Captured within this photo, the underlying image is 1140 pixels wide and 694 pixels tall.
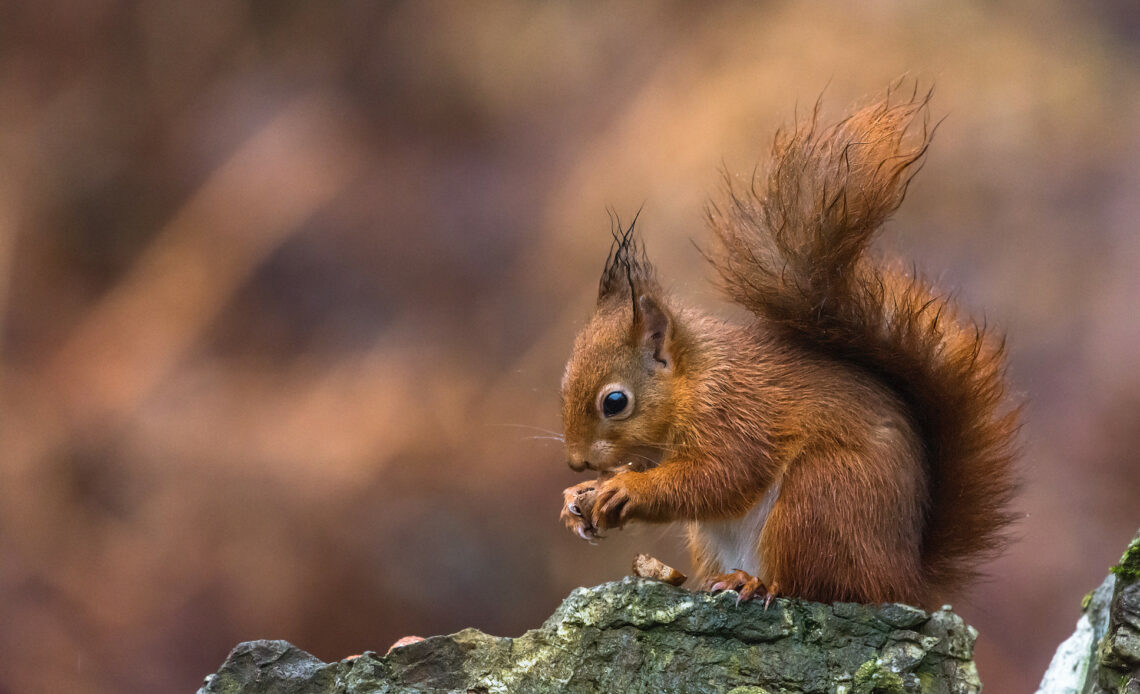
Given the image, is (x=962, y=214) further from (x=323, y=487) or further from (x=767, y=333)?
(x=323, y=487)

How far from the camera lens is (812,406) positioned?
4.89ft

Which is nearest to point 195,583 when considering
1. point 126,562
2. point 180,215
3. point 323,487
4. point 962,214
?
point 126,562

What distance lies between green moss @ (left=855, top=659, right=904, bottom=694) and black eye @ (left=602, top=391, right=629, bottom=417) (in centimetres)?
48

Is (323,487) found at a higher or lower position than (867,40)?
lower

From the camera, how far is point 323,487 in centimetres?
279

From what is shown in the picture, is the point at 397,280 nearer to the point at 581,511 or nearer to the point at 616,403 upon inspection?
the point at 616,403

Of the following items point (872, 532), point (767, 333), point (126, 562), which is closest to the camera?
point (872, 532)

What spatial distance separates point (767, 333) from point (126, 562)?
186 cm

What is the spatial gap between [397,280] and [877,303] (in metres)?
1.67

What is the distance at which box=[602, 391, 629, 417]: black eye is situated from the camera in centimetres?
156

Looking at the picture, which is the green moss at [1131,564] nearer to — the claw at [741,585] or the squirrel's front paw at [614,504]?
the claw at [741,585]

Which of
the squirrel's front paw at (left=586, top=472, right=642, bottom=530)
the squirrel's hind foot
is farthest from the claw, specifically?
the squirrel's front paw at (left=586, top=472, right=642, bottom=530)

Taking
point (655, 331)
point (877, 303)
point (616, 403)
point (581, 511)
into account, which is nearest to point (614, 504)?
point (581, 511)

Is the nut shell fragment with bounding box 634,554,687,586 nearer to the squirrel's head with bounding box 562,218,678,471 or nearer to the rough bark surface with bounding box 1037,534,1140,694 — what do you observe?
the squirrel's head with bounding box 562,218,678,471
